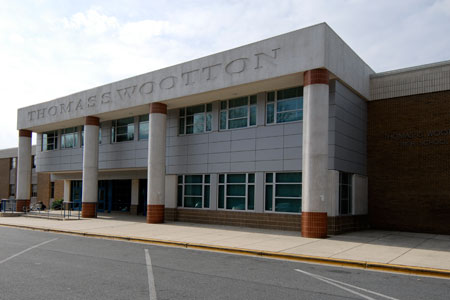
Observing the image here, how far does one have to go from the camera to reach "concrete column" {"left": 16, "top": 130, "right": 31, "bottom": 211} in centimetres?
3152

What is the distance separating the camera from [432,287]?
8250mm

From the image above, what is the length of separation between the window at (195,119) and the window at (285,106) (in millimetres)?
3980

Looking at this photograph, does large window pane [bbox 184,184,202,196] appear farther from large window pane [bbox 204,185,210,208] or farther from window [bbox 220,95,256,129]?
window [bbox 220,95,256,129]

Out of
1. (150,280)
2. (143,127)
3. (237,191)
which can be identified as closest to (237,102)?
(237,191)

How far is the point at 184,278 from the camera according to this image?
8.53m

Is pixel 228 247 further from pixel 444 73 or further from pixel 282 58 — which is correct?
pixel 444 73

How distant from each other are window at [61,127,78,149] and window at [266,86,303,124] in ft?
57.7

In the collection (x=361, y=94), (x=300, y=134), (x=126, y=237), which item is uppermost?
(x=361, y=94)

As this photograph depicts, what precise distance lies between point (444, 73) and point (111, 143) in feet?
67.4

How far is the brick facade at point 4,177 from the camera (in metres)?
52.2

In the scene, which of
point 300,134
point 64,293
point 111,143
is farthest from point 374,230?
point 111,143

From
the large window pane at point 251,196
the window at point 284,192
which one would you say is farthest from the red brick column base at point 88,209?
the window at point 284,192

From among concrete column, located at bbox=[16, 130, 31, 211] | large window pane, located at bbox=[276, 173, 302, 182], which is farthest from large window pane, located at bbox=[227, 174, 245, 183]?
concrete column, located at bbox=[16, 130, 31, 211]

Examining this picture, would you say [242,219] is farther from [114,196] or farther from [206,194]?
[114,196]
